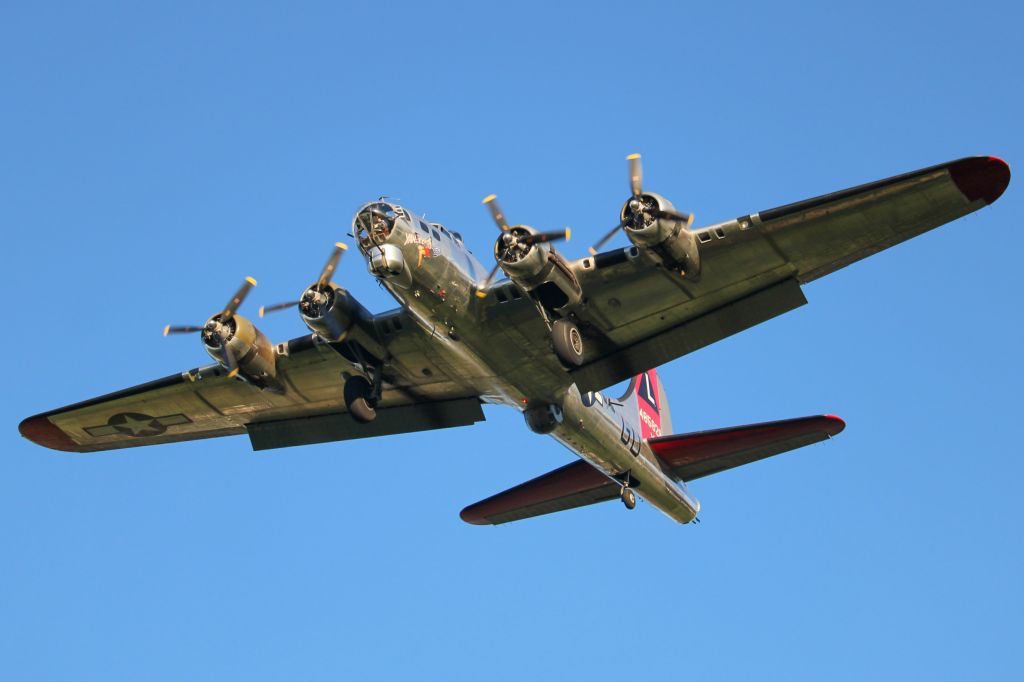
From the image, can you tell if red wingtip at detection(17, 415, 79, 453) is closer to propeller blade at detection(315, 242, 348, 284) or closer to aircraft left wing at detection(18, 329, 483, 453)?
aircraft left wing at detection(18, 329, 483, 453)

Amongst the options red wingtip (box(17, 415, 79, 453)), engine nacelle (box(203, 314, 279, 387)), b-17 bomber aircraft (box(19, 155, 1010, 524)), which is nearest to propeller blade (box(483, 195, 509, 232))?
b-17 bomber aircraft (box(19, 155, 1010, 524))

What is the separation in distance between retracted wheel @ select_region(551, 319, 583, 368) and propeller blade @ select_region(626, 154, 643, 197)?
3072 millimetres

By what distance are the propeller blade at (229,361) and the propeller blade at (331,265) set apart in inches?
120

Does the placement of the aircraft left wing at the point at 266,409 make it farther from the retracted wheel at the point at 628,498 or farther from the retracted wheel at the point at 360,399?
the retracted wheel at the point at 628,498

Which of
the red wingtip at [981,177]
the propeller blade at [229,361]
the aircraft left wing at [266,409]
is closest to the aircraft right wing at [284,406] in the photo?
the aircraft left wing at [266,409]

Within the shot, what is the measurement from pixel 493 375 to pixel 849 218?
8.48m

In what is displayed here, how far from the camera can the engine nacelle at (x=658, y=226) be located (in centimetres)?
2391

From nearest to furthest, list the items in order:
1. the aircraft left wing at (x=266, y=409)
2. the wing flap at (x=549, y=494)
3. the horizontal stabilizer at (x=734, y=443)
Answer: the aircraft left wing at (x=266, y=409), the horizontal stabilizer at (x=734, y=443), the wing flap at (x=549, y=494)

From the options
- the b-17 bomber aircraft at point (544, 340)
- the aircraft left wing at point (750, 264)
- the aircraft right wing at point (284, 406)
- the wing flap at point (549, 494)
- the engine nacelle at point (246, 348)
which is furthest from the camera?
the wing flap at point (549, 494)

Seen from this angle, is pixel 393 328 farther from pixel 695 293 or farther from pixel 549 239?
pixel 695 293

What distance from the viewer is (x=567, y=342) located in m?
25.0

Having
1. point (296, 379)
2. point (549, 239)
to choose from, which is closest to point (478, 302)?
point (549, 239)

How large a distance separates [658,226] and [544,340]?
4110 mm

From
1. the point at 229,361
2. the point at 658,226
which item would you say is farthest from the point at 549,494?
the point at 658,226
